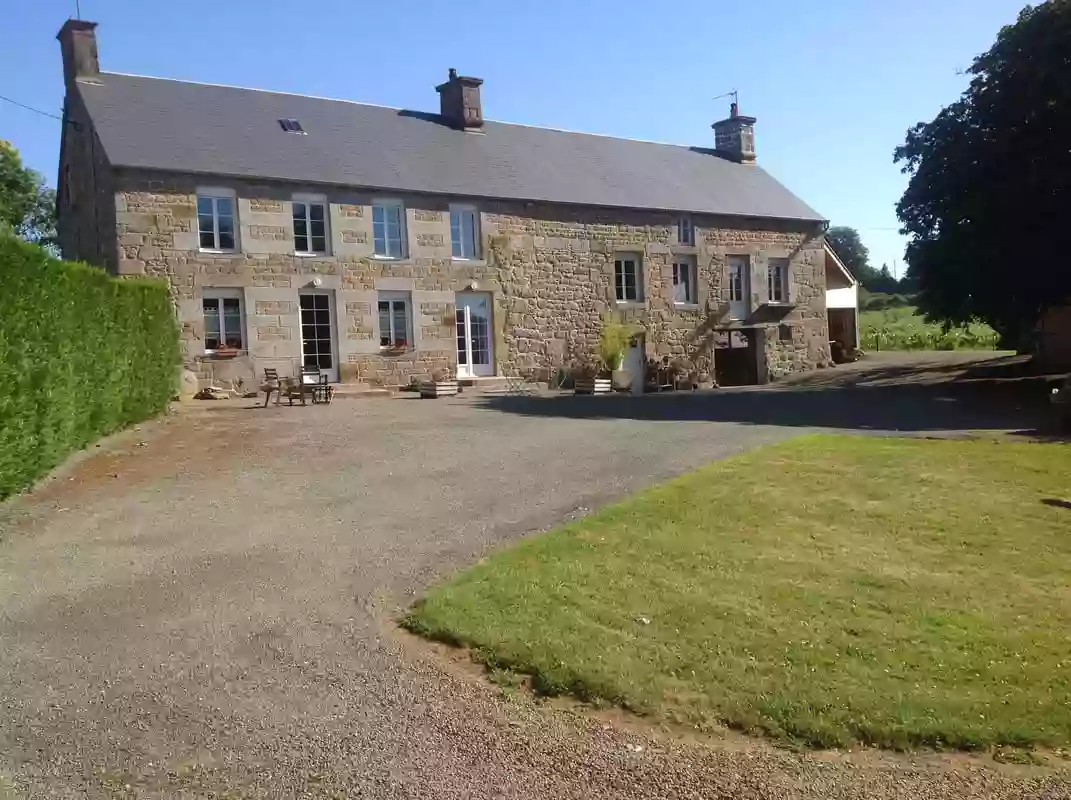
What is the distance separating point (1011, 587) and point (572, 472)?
502 centimetres

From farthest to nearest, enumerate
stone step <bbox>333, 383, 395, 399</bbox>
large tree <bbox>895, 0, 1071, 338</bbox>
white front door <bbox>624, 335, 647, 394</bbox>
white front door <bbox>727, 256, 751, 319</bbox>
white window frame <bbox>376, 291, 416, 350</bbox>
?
white front door <bbox>727, 256, 751, 319</bbox>, white front door <bbox>624, 335, 647, 394</bbox>, white window frame <bbox>376, 291, 416, 350</bbox>, stone step <bbox>333, 383, 395, 399</bbox>, large tree <bbox>895, 0, 1071, 338</bbox>

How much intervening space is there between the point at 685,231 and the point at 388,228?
32.2 feet

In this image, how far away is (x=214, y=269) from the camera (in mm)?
20984

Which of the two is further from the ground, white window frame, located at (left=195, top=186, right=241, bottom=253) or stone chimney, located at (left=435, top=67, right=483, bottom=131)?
→ stone chimney, located at (left=435, top=67, right=483, bottom=131)

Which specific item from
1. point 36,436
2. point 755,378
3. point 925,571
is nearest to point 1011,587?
point 925,571

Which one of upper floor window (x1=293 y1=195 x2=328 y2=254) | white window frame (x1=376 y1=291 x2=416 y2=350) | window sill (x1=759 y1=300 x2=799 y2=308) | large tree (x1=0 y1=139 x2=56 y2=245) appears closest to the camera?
upper floor window (x1=293 y1=195 x2=328 y2=254)

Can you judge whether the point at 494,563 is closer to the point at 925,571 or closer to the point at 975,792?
the point at 925,571

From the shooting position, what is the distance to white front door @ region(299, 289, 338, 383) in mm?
22328

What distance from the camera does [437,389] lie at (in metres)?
22.1

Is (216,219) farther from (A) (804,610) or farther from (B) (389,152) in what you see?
(A) (804,610)

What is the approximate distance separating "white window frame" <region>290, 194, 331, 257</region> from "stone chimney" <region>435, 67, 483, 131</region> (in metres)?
6.32

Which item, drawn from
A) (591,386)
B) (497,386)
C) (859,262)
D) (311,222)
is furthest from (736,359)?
(859,262)

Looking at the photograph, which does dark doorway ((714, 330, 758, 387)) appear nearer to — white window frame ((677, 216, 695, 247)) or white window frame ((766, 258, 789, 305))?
white window frame ((766, 258, 789, 305))

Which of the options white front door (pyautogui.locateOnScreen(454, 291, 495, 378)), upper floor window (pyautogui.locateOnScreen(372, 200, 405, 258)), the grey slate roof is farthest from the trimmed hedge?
white front door (pyautogui.locateOnScreen(454, 291, 495, 378))
